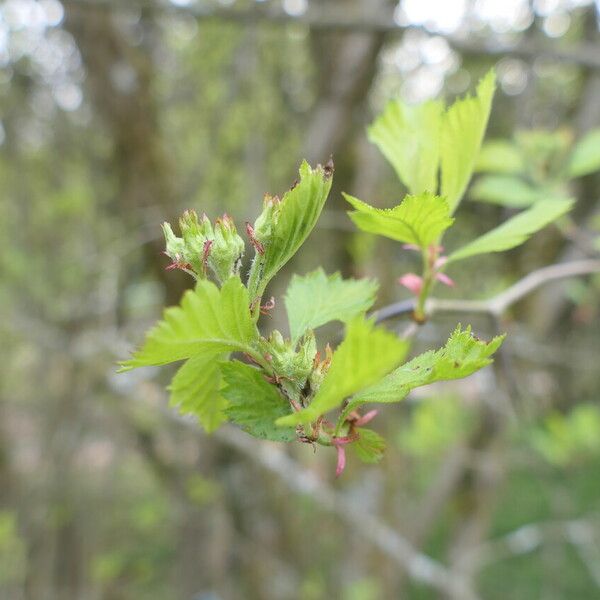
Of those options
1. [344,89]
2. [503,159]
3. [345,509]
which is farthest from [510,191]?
[344,89]

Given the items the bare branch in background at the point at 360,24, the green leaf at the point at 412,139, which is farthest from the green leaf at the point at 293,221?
the bare branch in background at the point at 360,24

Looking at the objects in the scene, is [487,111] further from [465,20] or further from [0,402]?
[0,402]

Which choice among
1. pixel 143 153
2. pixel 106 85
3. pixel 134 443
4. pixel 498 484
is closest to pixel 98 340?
pixel 143 153

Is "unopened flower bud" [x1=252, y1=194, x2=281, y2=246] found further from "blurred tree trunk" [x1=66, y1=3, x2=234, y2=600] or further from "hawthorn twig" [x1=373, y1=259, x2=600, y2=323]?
"blurred tree trunk" [x1=66, y1=3, x2=234, y2=600]

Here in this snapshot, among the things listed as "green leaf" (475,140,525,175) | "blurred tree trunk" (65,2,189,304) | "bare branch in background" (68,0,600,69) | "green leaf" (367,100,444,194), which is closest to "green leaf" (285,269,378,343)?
"green leaf" (367,100,444,194)

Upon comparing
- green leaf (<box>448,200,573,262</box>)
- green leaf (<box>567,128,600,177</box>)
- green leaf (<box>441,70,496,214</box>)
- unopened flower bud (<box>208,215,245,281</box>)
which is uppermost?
green leaf (<box>567,128,600,177</box>)

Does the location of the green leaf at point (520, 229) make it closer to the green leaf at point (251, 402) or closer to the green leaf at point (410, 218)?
the green leaf at point (410, 218)

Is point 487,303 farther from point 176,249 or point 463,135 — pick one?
point 176,249
